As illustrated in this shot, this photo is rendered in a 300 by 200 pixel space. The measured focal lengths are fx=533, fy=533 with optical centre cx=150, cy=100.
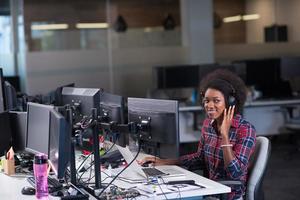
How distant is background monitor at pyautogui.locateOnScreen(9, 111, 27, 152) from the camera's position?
3.48 metres

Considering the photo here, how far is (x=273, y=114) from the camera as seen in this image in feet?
26.3

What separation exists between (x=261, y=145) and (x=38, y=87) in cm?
565

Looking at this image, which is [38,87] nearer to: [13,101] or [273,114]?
[273,114]

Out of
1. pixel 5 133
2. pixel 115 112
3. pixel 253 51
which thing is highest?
pixel 253 51

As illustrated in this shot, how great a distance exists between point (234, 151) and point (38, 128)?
3.80 feet

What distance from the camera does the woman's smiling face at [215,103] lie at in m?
3.18

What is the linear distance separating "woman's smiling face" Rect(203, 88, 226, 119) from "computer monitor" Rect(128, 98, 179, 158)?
1.41ft

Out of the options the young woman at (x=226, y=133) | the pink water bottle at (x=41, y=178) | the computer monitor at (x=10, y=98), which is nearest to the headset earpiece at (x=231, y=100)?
the young woman at (x=226, y=133)

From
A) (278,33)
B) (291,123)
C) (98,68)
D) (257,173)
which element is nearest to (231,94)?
(257,173)

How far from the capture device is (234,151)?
3.11 m

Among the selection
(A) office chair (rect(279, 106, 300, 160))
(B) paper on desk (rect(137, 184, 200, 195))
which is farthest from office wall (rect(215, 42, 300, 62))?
(B) paper on desk (rect(137, 184, 200, 195))

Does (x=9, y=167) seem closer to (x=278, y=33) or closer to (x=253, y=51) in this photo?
(x=253, y=51)

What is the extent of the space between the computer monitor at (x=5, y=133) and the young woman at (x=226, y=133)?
92cm

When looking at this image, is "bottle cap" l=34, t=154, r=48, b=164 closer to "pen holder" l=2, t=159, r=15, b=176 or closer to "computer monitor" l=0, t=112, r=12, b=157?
"pen holder" l=2, t=159, r=15, b=176
